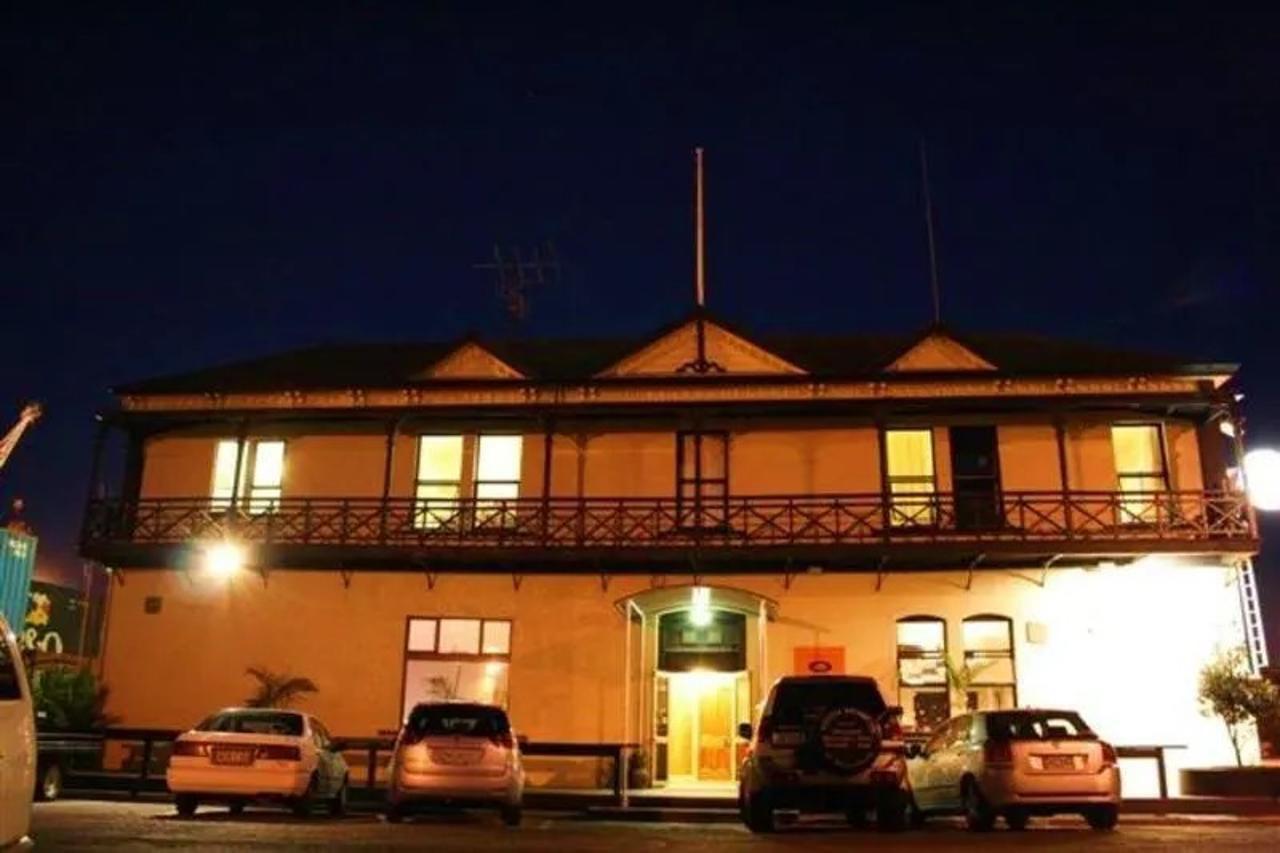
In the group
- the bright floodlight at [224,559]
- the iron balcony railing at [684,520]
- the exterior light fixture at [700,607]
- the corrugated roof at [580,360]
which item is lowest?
the exterior light fixture at [700,607]

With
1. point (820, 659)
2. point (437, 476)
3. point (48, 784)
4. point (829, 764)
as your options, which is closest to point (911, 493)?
point (820, 659)

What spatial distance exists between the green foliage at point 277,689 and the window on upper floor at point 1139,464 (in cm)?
1629

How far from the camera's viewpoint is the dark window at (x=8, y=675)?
6.64 metres

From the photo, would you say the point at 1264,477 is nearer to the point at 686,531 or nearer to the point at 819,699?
the point at 686,531

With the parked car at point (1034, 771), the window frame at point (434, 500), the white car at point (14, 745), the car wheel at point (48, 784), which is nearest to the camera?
the white car at point (14, 745)

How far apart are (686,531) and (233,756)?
10.2 metres

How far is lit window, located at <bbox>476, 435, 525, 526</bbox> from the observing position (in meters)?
24.1

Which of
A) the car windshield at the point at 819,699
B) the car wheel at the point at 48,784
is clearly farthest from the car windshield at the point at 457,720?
the car wheel at the point at 48,784

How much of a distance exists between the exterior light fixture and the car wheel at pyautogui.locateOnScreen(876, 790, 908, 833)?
29.7ft

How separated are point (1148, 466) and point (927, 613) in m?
5.45

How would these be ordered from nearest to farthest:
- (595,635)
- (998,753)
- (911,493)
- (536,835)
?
→ (536,835) < (998,753) < (911,493) < (595,635)

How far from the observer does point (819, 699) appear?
13586mm

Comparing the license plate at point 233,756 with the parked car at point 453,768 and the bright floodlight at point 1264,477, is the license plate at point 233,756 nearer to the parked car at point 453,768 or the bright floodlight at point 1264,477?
the parked car at point 453,768

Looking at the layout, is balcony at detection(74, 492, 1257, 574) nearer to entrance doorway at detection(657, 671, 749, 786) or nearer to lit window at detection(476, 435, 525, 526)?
lit window at detection(476, 435, 525, 526)
